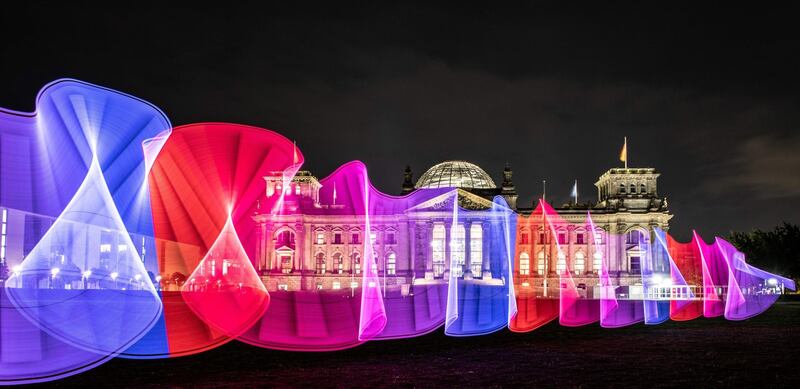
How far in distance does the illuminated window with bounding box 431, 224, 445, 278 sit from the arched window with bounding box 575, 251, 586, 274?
2035 centimetres

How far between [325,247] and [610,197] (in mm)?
44123

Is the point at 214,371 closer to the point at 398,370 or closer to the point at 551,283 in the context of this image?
the point at 398,370

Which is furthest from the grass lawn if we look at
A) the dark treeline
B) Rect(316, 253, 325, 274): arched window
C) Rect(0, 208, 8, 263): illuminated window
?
Rect(316, 253, 325, 274): arched window

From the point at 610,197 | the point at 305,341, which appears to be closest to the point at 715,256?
the point at 610,197

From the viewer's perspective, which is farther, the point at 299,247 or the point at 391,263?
the point at 391,263

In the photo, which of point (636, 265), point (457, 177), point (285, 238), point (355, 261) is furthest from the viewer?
point (457, 177)

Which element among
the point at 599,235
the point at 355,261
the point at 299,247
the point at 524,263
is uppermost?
the point at 599,235

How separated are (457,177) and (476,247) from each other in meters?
17.4

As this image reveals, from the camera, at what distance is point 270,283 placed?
10781 cm

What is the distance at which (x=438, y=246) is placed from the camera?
107 meters

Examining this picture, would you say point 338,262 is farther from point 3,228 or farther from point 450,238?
point 3,228

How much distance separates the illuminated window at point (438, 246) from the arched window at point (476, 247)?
4.17 meters

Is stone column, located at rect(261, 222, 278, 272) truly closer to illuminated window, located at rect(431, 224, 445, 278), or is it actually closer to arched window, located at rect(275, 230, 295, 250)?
arched window, located at rect(275, 230, 295, 250)

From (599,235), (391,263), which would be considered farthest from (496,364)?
(599,235)
